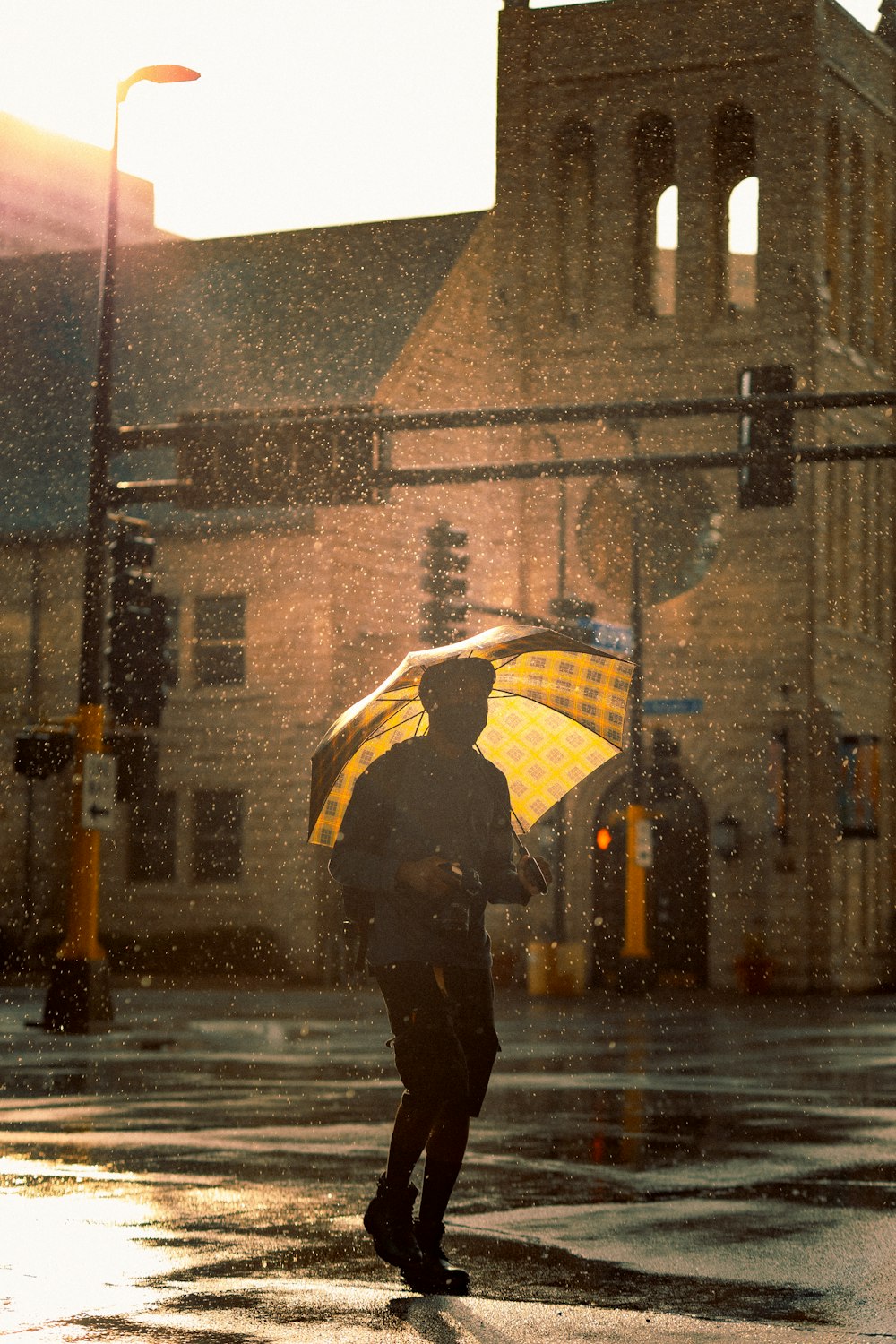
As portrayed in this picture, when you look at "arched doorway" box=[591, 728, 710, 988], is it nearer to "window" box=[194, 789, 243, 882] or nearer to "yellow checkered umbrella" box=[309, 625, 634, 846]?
"window" box=[194, 789, 243, 882]

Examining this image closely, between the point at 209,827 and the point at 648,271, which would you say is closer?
the point at 209,827

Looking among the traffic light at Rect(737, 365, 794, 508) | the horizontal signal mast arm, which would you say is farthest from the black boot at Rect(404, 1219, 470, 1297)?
the traffic light at Rect(737, 365, 794, 508)

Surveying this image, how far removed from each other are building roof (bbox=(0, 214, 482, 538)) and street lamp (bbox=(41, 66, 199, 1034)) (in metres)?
17.1

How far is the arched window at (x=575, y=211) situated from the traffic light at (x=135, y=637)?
76.8 ft

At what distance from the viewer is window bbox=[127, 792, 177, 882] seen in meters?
39.3

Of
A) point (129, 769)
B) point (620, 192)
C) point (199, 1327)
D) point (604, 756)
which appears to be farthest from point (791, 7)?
point (199, 1327)

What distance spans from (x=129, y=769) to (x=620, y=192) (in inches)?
899

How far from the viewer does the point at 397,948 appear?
7.27 m

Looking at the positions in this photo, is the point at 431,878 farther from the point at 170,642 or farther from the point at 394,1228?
the point at 170,642

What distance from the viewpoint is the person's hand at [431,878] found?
7223 mm

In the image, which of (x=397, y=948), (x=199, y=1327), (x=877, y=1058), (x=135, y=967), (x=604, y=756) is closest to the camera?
(x=199, y=1327)

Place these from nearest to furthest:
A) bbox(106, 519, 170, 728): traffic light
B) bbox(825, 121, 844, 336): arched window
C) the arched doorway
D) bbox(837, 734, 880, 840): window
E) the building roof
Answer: bbox(106, 519, 170, 728): traffic light → bbox(837, 734, 880, 840): window → the arched doorway → the building roof → bbox(825, 121, 844, 336): arched window

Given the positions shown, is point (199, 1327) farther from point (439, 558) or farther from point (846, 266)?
point (846, 266)

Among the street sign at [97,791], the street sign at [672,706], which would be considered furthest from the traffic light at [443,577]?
the street sign at [672,706]
